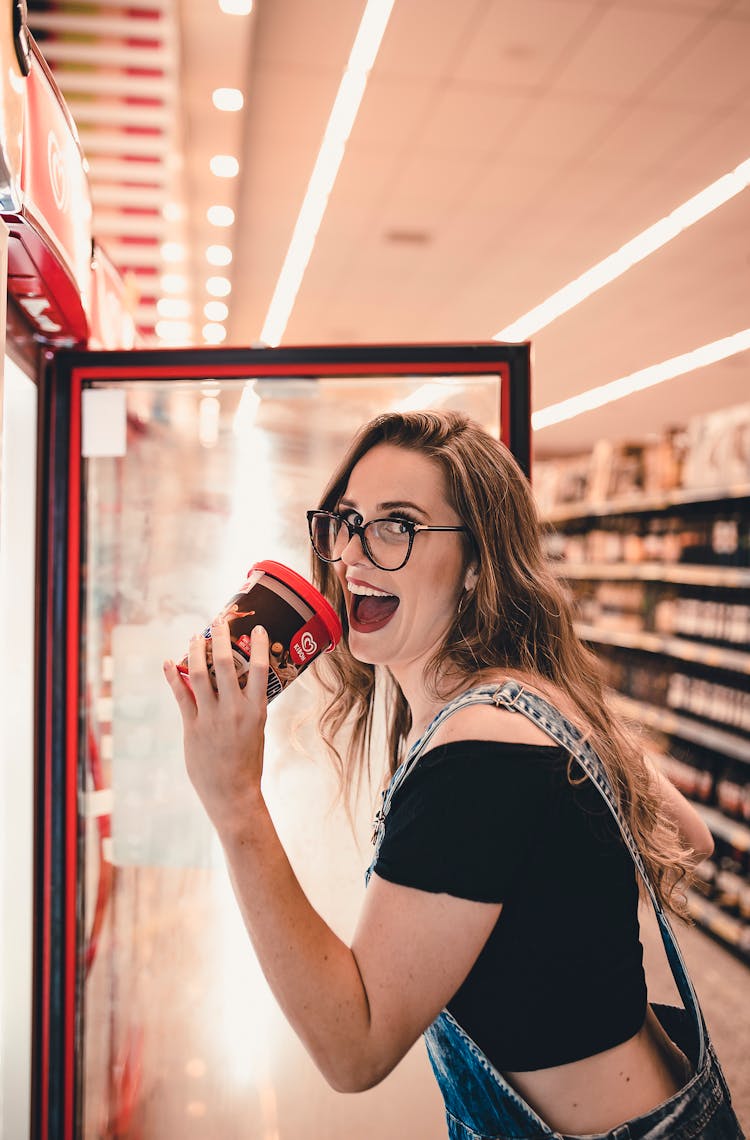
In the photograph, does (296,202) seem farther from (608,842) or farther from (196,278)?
(608,842)

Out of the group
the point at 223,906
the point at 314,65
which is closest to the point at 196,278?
the point at 314,65

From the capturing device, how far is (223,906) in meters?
2.05

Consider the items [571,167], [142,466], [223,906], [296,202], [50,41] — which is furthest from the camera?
[296,202]

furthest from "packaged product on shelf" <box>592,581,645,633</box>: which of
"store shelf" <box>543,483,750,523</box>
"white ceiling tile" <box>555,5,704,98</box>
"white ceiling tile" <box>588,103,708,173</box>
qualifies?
"white ceiling tile" <box>555,5,704,98</box>

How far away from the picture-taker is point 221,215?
4.95m

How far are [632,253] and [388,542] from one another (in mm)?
5287

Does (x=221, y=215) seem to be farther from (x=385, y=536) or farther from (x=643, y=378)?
(x=643, y=378)

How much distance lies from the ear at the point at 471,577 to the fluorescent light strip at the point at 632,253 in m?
4.15

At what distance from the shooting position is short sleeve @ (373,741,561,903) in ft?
2.95

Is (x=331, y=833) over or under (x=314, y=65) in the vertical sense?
under

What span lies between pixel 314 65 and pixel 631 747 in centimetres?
340

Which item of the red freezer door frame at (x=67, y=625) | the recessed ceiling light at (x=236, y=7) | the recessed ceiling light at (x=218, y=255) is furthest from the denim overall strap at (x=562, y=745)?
the recessed ceiling light at (x=218, y=255)

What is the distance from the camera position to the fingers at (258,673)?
104 cm

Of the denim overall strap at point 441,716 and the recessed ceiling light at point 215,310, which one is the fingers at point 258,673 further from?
the recessed ceiling light at point 215,310
